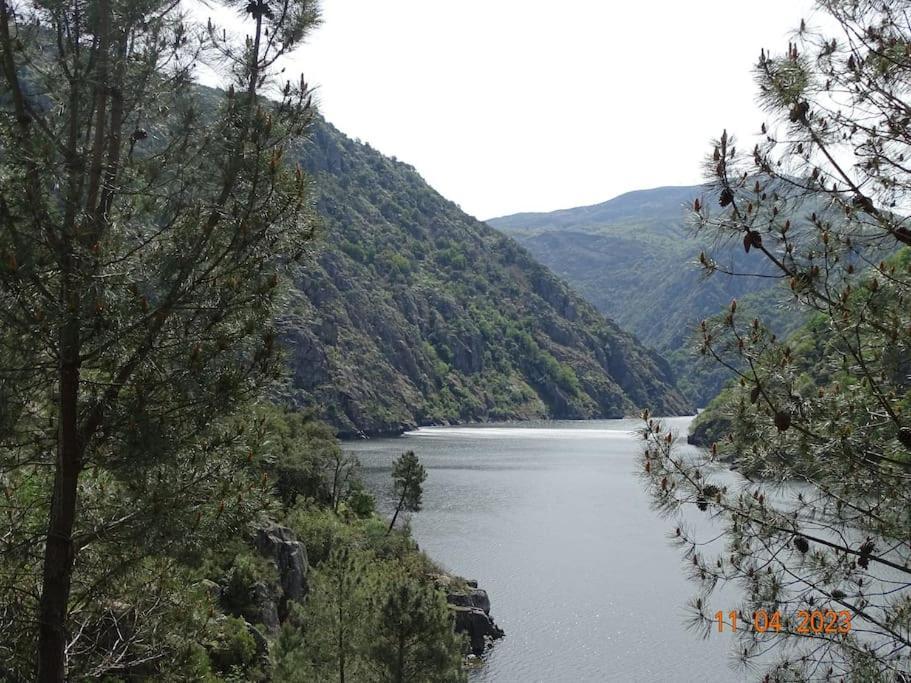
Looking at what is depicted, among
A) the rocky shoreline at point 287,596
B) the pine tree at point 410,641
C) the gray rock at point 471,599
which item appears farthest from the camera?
the gray rock at point 471,599

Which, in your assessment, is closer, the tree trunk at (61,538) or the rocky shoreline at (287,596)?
the tree trunk at (61,538)

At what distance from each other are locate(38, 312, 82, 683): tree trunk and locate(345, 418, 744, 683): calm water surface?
17.0ft

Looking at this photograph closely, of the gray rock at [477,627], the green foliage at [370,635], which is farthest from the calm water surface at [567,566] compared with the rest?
the green foliage at [370,635]

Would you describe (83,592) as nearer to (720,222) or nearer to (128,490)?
(128,490)

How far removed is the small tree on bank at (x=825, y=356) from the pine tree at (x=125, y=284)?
4.20 m

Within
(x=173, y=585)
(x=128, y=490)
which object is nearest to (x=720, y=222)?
(x=128, y=490)

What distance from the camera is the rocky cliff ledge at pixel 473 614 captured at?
115 ft

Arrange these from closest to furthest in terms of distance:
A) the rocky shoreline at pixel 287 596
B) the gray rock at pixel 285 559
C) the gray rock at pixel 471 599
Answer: the rocky shoreline at pixel 287 596 < the gray rock at pixel 285 559 < the gray rock at pixel 471 599

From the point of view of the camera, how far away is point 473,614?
1407 inches

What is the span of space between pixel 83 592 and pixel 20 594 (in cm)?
57

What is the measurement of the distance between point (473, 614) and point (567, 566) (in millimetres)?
13219
